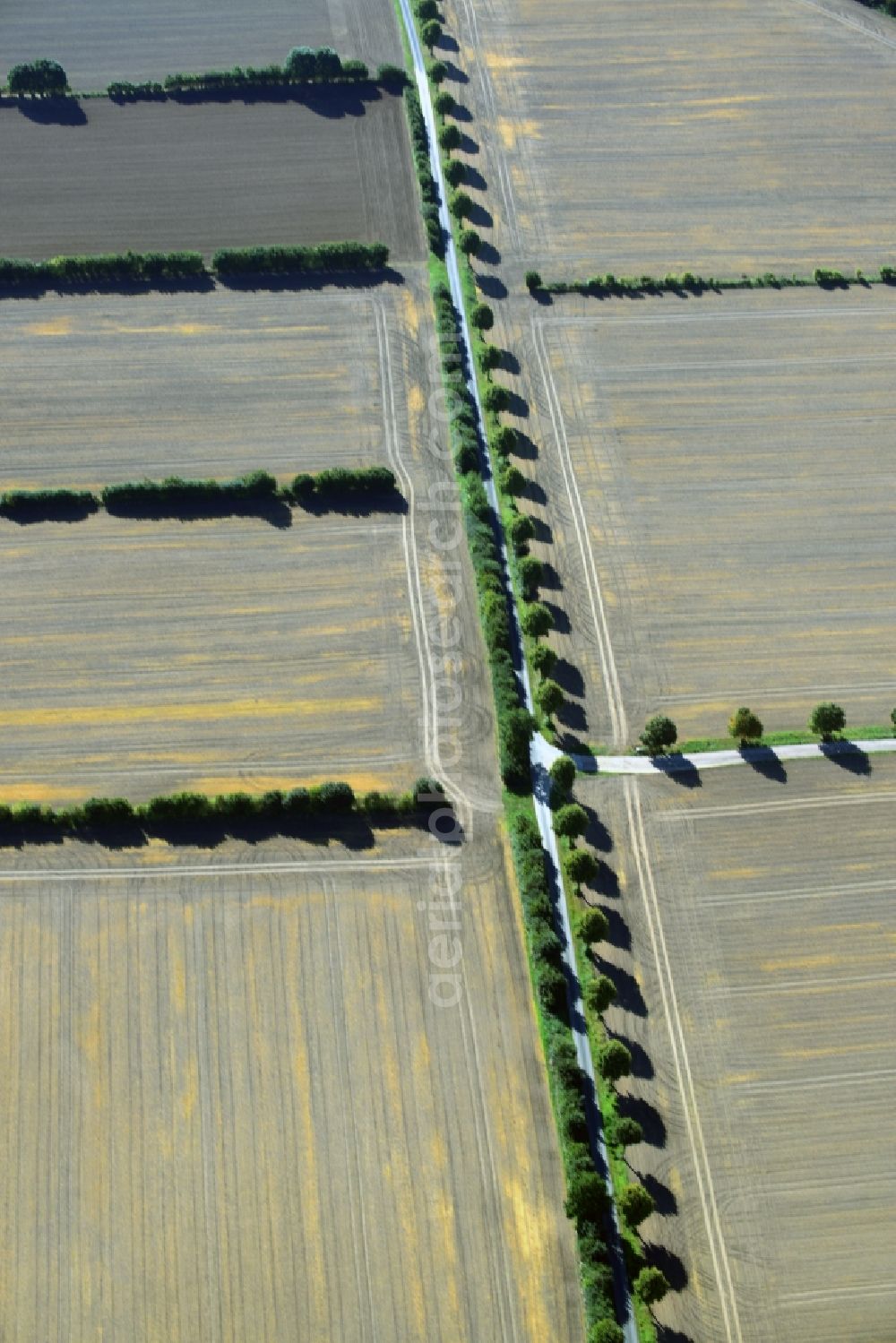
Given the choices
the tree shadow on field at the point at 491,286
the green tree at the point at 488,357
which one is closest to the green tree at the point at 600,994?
the green tree at the point at 488,357

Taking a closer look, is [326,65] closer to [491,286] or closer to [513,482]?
[491,286]

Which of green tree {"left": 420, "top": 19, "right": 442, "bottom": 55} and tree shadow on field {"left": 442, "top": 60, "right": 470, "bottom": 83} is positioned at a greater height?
green tree {"left": 420, "top": 19, "right": 442, "bottom": 55}

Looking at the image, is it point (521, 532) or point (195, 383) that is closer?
point (521, 532)

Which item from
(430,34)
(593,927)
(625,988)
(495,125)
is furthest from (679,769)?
(430,34)

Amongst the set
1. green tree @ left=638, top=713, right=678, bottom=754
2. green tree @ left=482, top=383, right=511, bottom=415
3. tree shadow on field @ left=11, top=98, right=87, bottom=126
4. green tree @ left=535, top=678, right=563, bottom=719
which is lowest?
green tree @ left=638, top=713, right=678, bottom=754

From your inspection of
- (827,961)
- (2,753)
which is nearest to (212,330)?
(2,753)

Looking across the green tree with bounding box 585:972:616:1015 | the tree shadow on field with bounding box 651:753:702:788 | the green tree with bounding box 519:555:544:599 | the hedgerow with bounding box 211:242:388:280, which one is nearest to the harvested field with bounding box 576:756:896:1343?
the tree shadow on field with bounding box 651:753:702:788

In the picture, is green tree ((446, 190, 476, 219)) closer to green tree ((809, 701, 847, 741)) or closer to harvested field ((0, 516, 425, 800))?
harvested field ((0, 516, 425, 800))
